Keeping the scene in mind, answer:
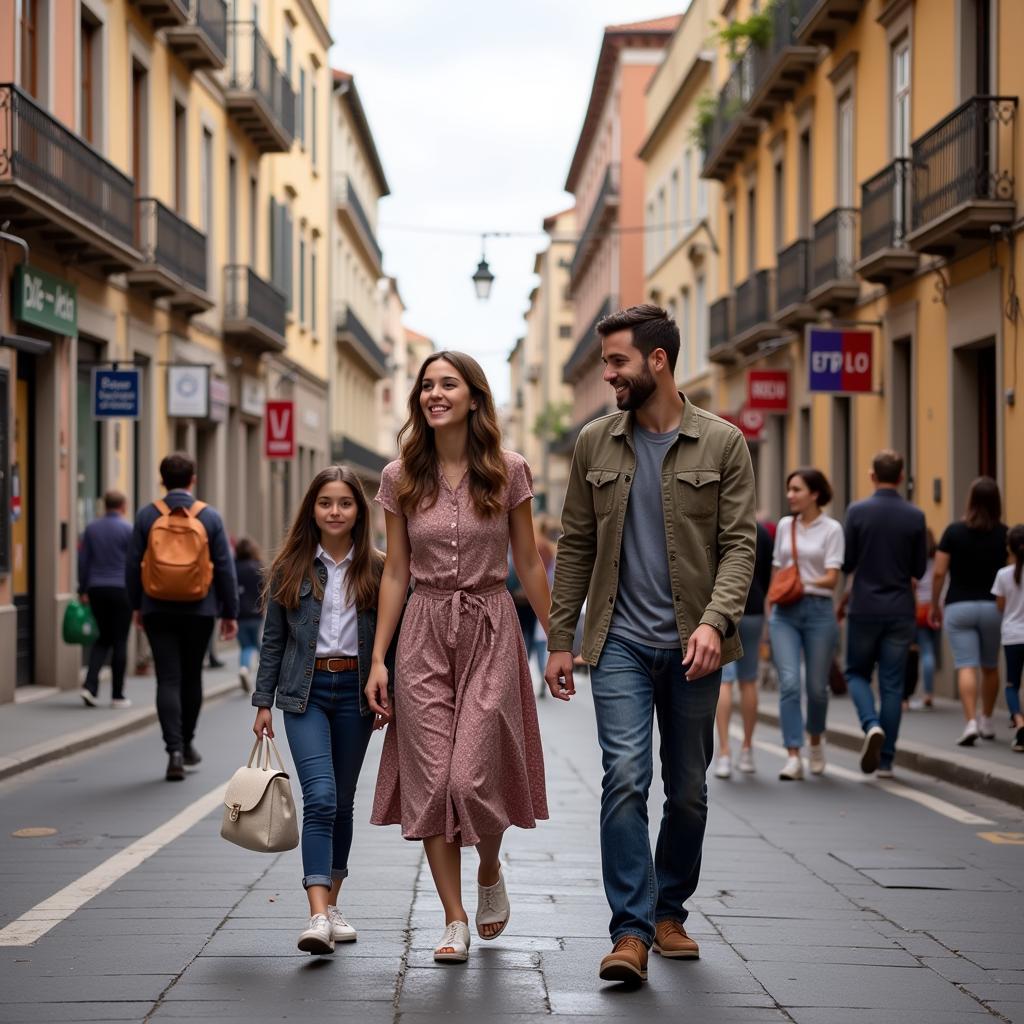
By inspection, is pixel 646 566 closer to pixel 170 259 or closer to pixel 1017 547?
pixel 1017 547

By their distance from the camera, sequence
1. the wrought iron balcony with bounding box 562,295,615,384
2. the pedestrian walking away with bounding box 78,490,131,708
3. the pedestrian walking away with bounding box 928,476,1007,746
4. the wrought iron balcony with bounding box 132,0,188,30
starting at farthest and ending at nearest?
the wrought iron balcony with bounding box 562,295,615,384, the wrought iron balcony with bounding box 132,0,188,30, the pedestrian walking away with bounding box 78,490,131,708, the pedestrian walking away with bounding box 928,476,1007,746

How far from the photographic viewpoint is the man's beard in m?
5.62

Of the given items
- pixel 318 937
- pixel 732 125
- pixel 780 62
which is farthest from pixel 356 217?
pixel 318 937

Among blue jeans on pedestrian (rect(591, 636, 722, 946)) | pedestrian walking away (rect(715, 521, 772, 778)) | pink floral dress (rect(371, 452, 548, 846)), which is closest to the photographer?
blue jeans on pedestrian (rect(591, 636, 722, 946))

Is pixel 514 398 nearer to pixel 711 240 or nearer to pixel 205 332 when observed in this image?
pixel 711 240

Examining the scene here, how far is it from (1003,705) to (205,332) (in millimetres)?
14581

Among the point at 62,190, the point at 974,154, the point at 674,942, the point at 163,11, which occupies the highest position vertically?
the point at 163,11

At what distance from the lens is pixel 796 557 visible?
1116 cm

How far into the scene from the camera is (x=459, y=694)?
222 inches

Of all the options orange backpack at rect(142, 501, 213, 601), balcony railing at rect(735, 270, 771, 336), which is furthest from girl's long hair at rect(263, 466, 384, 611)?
balcony railing at rect(735, 270, 771, 336)

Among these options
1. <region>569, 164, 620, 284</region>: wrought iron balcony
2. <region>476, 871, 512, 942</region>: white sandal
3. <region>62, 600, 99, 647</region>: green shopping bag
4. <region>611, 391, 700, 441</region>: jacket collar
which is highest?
<region>569, 164, 620, 284</region>: wrought iron balcony

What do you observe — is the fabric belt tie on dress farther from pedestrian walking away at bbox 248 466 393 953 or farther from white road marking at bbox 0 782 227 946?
white road marking at bbox 0 782 227 946

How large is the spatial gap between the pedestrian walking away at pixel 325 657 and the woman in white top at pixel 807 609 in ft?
17.4

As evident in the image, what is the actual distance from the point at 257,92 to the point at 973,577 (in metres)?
18.9
